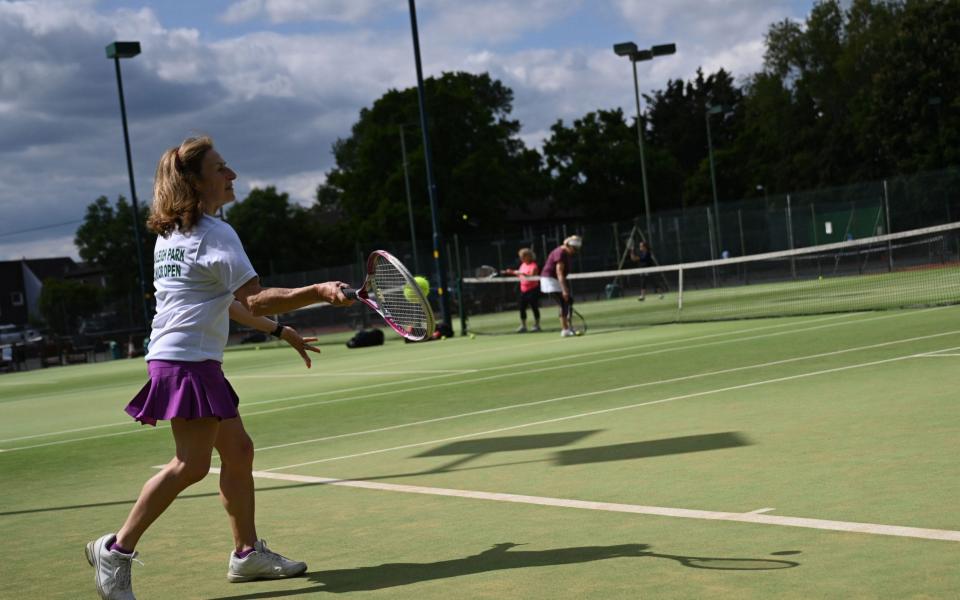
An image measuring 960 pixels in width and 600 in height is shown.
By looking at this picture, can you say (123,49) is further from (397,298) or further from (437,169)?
(397,298)

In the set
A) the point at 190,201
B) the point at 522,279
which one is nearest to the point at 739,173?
the point at 522,279

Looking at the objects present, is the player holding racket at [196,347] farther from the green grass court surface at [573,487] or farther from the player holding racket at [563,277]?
the player holding racket at [563,277]

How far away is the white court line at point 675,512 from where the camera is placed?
4719 mm

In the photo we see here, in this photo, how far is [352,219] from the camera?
2753 inches

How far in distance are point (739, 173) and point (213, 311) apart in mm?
87428

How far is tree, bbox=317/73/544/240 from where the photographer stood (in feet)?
216

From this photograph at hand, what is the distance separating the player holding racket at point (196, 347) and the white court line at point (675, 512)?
64.1 inches

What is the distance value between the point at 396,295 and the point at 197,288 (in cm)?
153

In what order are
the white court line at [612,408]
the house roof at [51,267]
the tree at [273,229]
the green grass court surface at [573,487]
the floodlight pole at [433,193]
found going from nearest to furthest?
the green grass court surface at [573,487] → the white court line at [612,408] → the floodlight pole at [433,193] → the tree at [273,229] → the house roof at [51,267]

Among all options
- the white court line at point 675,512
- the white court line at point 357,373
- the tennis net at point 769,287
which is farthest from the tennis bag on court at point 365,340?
the white court line at point 675,512

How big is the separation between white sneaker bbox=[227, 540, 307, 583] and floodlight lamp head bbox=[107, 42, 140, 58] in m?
35.6

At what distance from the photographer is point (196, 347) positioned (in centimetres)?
477

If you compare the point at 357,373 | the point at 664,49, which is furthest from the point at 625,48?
the point at 357,373

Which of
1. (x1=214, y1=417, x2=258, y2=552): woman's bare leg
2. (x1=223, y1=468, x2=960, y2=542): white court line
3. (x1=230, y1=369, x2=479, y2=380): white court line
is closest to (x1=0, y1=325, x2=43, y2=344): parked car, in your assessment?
(x1=230, y1=369, x2=479, y2=380): white court line
